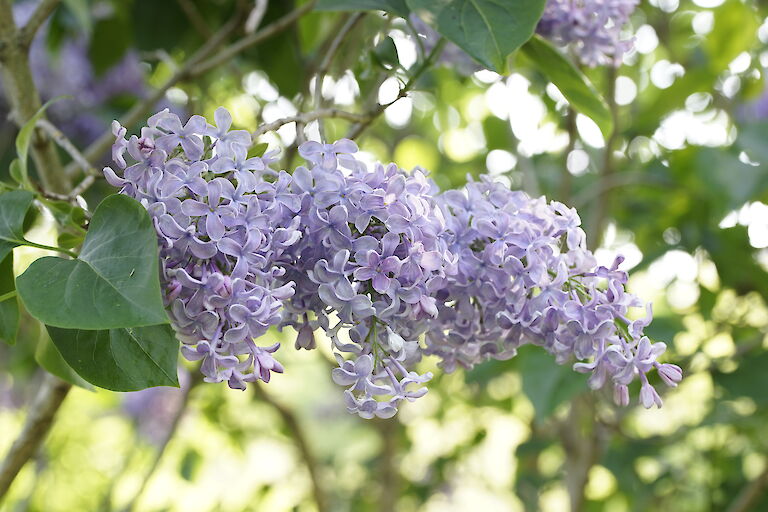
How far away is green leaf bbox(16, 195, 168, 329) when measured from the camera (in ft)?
1.39

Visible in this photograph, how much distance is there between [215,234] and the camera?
45 cm

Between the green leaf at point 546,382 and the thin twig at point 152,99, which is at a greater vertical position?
the thin twig at point 152,99

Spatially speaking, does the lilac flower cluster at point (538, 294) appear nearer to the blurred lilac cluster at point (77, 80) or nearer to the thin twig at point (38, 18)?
the thin twig at point (38, 18)

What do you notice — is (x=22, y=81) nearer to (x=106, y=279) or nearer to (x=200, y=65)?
(x=200, y=65)

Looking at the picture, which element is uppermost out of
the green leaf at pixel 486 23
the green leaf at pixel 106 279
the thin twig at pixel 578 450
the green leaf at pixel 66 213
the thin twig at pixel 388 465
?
the green leaf at pixel 486 23

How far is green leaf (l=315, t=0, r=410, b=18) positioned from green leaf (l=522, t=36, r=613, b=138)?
0.12 metres

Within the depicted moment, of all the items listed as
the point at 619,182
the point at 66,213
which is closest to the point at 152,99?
the point at 66,213

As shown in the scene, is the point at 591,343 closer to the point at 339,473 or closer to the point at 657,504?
the point at 657,504

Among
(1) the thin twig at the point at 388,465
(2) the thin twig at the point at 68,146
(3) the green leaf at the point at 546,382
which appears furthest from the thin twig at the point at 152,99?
(1) the thin twig at the point at 388,465

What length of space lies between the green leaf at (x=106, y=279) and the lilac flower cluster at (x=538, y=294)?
0.18 metres

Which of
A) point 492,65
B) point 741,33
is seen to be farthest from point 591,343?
point 741,33

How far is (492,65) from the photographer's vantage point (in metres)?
0.59

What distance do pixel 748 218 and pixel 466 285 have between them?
0.90 metres

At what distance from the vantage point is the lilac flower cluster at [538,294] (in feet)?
1.68
